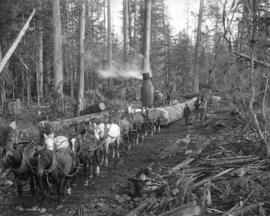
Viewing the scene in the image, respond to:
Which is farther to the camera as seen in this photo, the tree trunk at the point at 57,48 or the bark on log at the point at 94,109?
the tree trunk at the point at 57,48

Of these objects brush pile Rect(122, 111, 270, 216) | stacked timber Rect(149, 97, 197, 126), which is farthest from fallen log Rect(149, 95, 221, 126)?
brush pile Rect(122, 111, 270, 216)

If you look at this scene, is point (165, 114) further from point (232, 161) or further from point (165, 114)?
point (232, 161)

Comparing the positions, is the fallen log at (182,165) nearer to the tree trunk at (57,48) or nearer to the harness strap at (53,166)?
the harness strap at (53,166)

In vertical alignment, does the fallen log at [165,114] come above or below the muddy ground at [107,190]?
above

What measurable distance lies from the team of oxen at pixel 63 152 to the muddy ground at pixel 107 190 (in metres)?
0.27

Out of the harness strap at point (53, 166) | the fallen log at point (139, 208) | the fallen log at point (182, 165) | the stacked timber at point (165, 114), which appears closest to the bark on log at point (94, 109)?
the stacked timber at point (165, 114)

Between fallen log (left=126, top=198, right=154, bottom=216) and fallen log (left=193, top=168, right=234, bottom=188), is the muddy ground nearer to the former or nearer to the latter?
fallen log (left=126, top=198, right=154, bottom=216)

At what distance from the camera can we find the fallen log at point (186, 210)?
19.2 feet

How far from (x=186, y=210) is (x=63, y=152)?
357 centimetres

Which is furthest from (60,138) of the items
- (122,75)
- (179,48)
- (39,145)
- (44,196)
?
(179,48)

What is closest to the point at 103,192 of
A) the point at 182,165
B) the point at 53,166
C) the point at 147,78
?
the point at 53,166

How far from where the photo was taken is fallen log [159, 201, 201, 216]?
5.85 meters

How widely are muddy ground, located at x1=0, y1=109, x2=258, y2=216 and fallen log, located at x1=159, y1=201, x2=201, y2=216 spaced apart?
1.37 metres

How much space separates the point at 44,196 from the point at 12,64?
68.1ft
